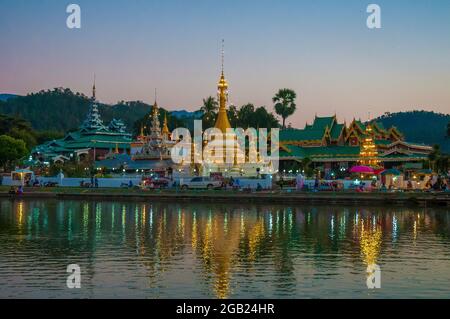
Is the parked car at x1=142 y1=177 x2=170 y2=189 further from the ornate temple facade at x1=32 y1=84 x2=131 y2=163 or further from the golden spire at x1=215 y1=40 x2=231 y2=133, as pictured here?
the ornate temple facade at x1=32 y1=84 x2=131 y2=163

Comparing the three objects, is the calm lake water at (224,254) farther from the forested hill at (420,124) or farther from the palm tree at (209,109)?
the forested hill at (420,124)

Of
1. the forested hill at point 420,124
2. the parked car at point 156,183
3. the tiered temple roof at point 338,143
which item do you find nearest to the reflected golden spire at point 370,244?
the parked car at point 156,183

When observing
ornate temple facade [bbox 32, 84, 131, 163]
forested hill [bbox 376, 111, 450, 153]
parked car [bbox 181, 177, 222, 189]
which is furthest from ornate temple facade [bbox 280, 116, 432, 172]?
forested hill [bbox 376, 111, 450, 153]

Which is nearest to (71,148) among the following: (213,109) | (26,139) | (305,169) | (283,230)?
(26,139)

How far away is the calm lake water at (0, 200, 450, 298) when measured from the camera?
16.5m

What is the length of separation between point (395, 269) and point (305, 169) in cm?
5007

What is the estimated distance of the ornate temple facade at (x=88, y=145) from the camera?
316 feet

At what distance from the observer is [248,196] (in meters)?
50.4

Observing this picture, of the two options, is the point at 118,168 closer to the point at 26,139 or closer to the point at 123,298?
the point at 26,139

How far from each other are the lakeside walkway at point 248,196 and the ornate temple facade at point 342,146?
1805 centimetres

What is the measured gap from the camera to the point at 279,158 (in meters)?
75.8

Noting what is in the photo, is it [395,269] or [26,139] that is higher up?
[26,139]

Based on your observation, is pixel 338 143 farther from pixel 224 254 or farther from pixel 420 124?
pixel 420 124

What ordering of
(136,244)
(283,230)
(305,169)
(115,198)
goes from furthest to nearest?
(305,169) → (115,198) → (283,230) → (136,244)
